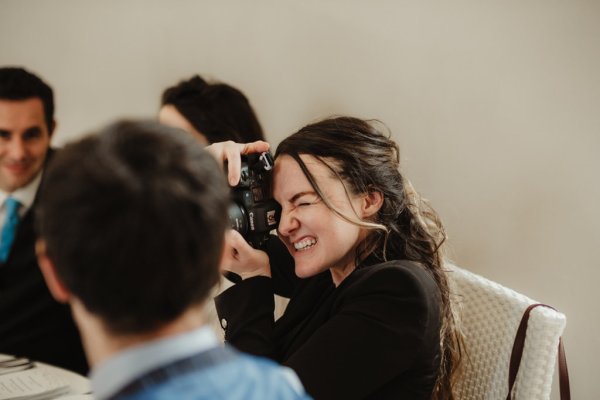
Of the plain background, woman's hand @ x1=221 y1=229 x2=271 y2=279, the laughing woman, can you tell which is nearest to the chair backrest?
the laughing woman

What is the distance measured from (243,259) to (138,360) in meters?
0.74

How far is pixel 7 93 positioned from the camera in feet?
4.49

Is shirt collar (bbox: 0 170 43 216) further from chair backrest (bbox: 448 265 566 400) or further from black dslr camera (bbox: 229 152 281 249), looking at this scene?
chair backrest (bbox: 448 265 566 400)

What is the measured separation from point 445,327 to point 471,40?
776 mm

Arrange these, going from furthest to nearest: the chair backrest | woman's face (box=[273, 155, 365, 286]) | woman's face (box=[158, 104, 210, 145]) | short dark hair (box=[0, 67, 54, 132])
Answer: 1. woman's face (box=[158, 104, 210, 145])
2. short dark hair (box=[0, 67, 54, 132])
3. woman's face (box=[273, 155, 365, 286])
4. the chair backrest

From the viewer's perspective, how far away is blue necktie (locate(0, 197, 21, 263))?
140 cm

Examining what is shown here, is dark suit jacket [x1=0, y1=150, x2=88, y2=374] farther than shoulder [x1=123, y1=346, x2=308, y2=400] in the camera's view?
Yes

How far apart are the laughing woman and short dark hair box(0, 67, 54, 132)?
2.10ft

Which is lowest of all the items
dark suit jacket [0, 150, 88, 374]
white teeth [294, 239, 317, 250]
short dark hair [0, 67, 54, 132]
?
dark suit jacket [0, 150, 88, 374]

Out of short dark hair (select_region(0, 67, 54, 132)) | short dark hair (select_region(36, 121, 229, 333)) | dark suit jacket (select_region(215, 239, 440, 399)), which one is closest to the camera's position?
short dark hair (select_region(36, 121, 229, 333))

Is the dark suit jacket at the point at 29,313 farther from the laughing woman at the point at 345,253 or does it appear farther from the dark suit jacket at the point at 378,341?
the dark suit jacket at the point at 378,341

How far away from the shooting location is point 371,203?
121 centimetres

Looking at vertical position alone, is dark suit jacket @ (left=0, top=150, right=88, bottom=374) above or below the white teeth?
below

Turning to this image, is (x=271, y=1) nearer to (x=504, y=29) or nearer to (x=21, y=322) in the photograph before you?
(x=504, y=29)
